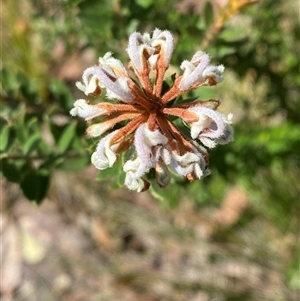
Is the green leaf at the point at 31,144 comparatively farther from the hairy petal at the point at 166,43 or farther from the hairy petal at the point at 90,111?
the hairy petal at the point at 166,43

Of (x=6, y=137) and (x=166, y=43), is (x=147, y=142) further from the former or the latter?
(x=6, y=137)

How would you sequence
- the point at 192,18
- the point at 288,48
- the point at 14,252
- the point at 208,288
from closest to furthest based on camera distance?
1. the point at 192,18
2. the point at 288,48
3. the point at 208,288
4. the point at 14,252

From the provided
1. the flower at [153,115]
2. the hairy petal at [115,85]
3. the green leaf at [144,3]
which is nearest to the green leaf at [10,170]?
the flower at [153,115]

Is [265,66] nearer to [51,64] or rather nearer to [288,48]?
[288,48]

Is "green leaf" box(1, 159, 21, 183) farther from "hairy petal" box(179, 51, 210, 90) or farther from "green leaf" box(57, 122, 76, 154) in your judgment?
"hairy petal" box(179, 51, 210, 90)

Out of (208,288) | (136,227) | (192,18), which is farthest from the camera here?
(136,227)

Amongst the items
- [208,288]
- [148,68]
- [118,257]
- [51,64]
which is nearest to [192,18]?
[148,68]

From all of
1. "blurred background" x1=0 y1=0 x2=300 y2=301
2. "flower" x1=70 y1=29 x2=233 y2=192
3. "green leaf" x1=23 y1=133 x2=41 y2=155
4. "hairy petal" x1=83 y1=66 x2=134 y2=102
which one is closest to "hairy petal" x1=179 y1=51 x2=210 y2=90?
"flower" x1=70 y1=29 x2=233 y2=192
